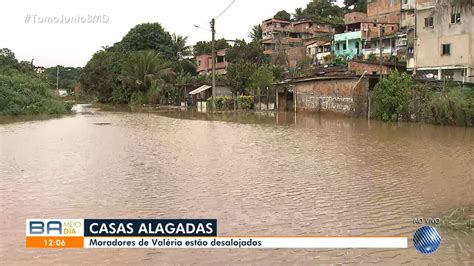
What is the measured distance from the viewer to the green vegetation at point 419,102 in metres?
22.1

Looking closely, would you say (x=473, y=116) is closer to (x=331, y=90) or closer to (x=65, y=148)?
(x=331, y=90)

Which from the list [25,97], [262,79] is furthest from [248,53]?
[25,97]

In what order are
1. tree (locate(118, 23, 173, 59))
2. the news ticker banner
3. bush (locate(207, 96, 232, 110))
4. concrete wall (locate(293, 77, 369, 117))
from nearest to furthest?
1. the news ticker banner
2. concrete wall (locate(293, 77, 369, 117))
3. bush (locate(207, 96, 232, 110))
4. tree (locate(118, 23, 173, 59))

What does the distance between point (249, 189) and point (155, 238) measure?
3457 mm

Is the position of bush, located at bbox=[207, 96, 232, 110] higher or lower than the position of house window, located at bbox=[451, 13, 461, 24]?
lower

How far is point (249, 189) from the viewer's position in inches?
344

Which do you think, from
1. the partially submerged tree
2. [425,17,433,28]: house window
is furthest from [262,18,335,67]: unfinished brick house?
[425,17,433,28]: house window

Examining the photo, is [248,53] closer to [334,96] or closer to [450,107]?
[334,96]

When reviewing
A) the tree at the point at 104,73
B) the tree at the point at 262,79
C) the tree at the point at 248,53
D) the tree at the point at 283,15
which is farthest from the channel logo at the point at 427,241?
the tree at the point at 283,15

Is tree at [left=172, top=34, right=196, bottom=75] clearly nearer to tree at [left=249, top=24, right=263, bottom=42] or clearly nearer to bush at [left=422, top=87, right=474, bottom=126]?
tree at [left=249, top=24, right=263, bottom=42]

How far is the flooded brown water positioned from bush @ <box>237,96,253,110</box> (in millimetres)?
23368

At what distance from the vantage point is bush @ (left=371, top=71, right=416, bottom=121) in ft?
81.8

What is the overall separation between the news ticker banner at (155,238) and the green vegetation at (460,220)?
28.5 inches

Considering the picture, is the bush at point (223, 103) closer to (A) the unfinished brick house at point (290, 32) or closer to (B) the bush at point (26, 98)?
(B) the bush at point (26, 98)
